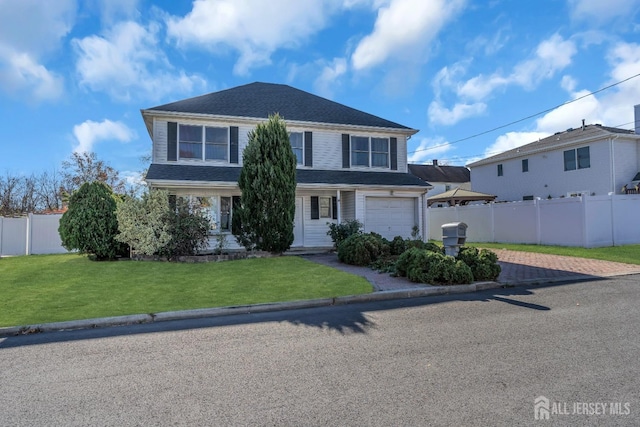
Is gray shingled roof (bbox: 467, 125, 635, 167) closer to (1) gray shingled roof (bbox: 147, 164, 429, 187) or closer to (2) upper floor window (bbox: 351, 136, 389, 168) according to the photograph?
(1) gray shingled roof (bbox: 147, 164, 429, 187)

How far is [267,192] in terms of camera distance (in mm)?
12531

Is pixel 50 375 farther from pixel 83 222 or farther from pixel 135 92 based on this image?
pixel 135 92

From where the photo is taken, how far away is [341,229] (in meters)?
A: 14.5

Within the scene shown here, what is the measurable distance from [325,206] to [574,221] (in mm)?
10261

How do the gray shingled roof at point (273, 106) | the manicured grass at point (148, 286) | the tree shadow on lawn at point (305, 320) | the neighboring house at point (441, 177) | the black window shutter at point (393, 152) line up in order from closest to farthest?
the tree shadow on lawn at point (305, 320) → the manicured grass at point (148, 286) → the gray shingled roof at point (273, 106) → the black window shutter at point (393, 152) → the neighboring house at point (441, 177)

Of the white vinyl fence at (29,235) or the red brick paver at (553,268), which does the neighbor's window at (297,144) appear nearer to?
the red brick paver at (553,268)

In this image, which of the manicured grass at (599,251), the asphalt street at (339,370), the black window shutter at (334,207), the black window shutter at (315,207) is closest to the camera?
the asphalt street at (339,370)

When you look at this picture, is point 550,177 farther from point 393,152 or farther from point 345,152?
point 345,152

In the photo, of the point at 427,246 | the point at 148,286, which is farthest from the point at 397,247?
the point at 148,286

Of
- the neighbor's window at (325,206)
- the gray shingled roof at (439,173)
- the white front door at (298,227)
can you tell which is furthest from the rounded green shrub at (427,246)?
the gray shingled roof at (439,173)

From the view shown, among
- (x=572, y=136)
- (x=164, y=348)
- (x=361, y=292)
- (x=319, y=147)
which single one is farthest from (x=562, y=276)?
(x=572, y=136)

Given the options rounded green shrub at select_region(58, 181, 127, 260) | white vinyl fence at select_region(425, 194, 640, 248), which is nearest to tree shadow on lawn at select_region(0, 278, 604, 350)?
rounded green shrub at select_region(58, 181, 127, 260)

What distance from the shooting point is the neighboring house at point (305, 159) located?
14469 millimetres

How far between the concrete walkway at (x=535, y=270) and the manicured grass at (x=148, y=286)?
0.66 m
